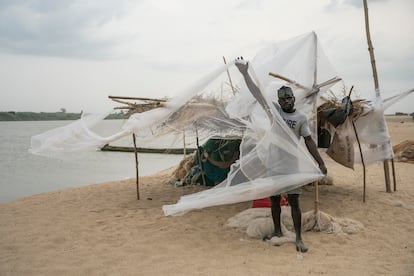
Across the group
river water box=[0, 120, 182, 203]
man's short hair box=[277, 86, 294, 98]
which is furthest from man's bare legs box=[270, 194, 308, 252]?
river water box=[0, 120, 182, 203]

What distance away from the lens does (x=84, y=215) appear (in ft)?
16.9

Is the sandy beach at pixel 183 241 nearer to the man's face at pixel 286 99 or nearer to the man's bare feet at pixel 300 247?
the man's bare feet at pixel 300 247

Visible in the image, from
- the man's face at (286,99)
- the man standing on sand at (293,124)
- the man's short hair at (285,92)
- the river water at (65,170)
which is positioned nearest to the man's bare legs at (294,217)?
the man standing on sand at (293,124)

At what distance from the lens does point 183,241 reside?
390cm

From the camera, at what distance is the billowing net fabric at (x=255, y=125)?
3371mm

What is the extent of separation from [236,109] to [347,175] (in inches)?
203

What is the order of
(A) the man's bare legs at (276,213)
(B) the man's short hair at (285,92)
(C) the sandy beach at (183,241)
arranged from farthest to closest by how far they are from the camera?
1. (A) the man's bare legs at (276,213)
2. (B) the man's short hair at (285,92)
3. (C) the sandy beach at (183,241)

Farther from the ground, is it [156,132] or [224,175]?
[156,132]

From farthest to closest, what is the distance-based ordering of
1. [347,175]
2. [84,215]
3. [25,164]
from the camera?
[25,164]
[347,175]
[84,215]

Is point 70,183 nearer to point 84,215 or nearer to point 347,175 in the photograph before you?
point 84,215

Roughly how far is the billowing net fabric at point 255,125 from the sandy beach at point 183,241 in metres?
0.54

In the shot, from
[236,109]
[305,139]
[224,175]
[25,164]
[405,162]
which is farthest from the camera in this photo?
[25,164]

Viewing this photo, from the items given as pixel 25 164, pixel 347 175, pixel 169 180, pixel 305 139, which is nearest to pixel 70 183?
pixel 169 180

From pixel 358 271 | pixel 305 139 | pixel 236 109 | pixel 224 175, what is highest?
pixel 236 109
